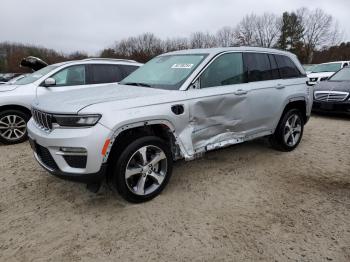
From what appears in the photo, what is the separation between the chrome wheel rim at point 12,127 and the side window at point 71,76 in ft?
3.52

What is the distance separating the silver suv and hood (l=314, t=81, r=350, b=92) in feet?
20.1

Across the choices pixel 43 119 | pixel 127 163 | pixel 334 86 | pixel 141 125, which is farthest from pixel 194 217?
pixel 334 86

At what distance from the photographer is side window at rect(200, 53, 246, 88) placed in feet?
11.8

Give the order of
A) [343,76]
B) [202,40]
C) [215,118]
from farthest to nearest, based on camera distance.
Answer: [202,40] < [343,76] < [215,118]

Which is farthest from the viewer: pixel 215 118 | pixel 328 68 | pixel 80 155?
pixel 328 68

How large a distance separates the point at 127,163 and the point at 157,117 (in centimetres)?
59

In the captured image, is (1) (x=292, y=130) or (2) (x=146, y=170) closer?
(2) (x=146, y=170)

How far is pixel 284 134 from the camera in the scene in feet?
15.9

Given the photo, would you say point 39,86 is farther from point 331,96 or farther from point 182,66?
point 331,96

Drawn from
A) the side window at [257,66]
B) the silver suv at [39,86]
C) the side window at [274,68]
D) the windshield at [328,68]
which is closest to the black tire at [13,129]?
the silver suv at [39,86]

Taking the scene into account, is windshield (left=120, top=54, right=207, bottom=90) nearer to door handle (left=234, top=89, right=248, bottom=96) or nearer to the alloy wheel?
door handle (left=234, top=89, right=248, bottom=96)

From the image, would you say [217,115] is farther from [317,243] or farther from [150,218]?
Result: [317,243]

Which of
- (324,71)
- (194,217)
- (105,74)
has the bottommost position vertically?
(194,217)

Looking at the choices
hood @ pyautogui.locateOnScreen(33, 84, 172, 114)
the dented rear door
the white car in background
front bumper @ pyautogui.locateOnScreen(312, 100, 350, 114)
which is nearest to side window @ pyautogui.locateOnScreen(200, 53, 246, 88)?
the dented rear door
